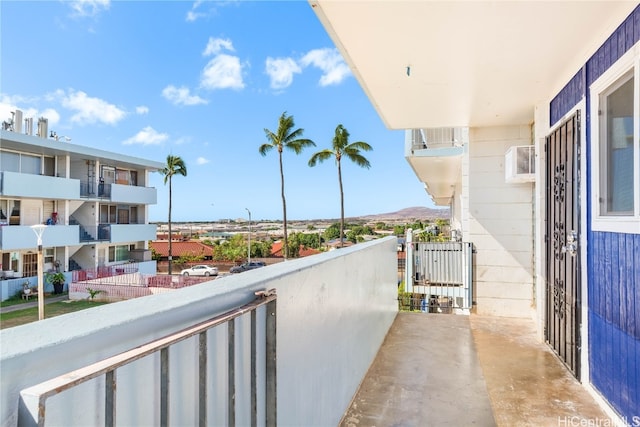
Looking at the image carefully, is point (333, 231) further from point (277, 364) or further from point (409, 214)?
point (277, 364)

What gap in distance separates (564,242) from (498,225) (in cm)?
230

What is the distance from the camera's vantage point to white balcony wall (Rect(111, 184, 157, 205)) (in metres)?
18.5

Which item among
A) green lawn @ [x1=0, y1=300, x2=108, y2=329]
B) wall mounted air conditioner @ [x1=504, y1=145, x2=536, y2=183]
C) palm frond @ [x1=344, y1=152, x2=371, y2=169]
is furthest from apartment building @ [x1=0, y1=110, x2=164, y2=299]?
wall mounted air conditioner @ [x1=504, y1=145, x2=536, y2=183]

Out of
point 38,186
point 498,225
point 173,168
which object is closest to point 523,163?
point 498,225

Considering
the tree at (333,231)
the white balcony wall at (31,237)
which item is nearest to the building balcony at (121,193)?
the white balcony wall at (31,237)

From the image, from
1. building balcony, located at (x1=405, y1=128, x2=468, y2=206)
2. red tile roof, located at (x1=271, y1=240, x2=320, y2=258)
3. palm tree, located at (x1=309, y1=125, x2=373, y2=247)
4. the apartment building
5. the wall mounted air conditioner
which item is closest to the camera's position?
the wall mounted air conditioner

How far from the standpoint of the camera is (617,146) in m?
2.82

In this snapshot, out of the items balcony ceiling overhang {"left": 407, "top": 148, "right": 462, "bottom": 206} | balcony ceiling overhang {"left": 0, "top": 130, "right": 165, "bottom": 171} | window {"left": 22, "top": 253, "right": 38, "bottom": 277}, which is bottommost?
window {"left": 22, "top": 253, "right": 38, "bottom": 277}

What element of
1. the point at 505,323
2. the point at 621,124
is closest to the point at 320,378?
the point at 621,124

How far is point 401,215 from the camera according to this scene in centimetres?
3269

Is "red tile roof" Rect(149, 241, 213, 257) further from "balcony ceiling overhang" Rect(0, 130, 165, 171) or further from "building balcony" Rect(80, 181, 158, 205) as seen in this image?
"balcony ceiling overhang" Rect(0, 130, 165, 171)

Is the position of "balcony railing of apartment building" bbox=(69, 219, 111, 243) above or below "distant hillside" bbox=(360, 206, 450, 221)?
below

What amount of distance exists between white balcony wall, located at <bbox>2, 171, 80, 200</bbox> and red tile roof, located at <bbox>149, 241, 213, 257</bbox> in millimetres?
15700

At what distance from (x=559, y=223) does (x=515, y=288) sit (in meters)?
2.30
